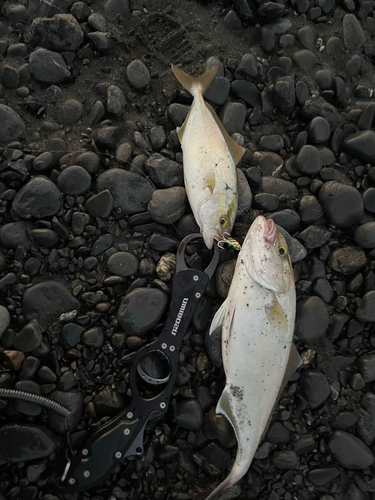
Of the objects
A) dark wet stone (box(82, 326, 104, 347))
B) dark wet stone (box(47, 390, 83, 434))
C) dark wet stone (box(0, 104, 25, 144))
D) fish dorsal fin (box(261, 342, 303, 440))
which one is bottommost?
dark wet stone (box(47, 390, 83, 434))

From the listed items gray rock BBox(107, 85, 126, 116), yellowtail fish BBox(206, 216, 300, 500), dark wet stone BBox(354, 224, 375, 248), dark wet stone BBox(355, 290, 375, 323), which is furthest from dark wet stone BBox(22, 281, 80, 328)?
dark wet stone BBox(354, 224, 375, 248)

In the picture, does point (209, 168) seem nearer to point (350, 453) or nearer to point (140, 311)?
point (140, 311)

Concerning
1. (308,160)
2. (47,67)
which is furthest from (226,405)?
(47,67)

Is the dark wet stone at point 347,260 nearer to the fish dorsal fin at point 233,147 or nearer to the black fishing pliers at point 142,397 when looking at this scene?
the black fishing pliers at point 142,397

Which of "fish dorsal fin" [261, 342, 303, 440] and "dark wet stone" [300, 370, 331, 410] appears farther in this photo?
"dark wet stone" [300, 370, 331, 410]

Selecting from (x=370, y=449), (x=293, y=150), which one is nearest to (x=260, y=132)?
(x=293, y=150)

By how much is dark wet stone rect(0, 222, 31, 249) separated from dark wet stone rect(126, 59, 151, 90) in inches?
77.8

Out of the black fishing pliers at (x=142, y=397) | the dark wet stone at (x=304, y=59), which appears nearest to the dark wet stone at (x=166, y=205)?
the black fishing pliers at (x=142, y=397)

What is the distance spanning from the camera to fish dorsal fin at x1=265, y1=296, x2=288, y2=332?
10.8ft

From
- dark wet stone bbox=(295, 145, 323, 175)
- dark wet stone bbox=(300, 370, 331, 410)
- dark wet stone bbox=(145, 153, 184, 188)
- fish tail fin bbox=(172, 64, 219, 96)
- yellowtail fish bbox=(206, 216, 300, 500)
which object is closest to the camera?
yellowtail fish bbox=(206, 216, 300, 500)

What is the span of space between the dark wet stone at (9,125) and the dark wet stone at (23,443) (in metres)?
2.74

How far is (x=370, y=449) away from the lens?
364 centimetres

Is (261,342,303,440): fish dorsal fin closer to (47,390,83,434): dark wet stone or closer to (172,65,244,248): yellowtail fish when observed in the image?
(172,65,244,248): yellowtail fish

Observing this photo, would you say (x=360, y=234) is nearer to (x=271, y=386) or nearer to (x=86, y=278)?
(x=271, y=386)
